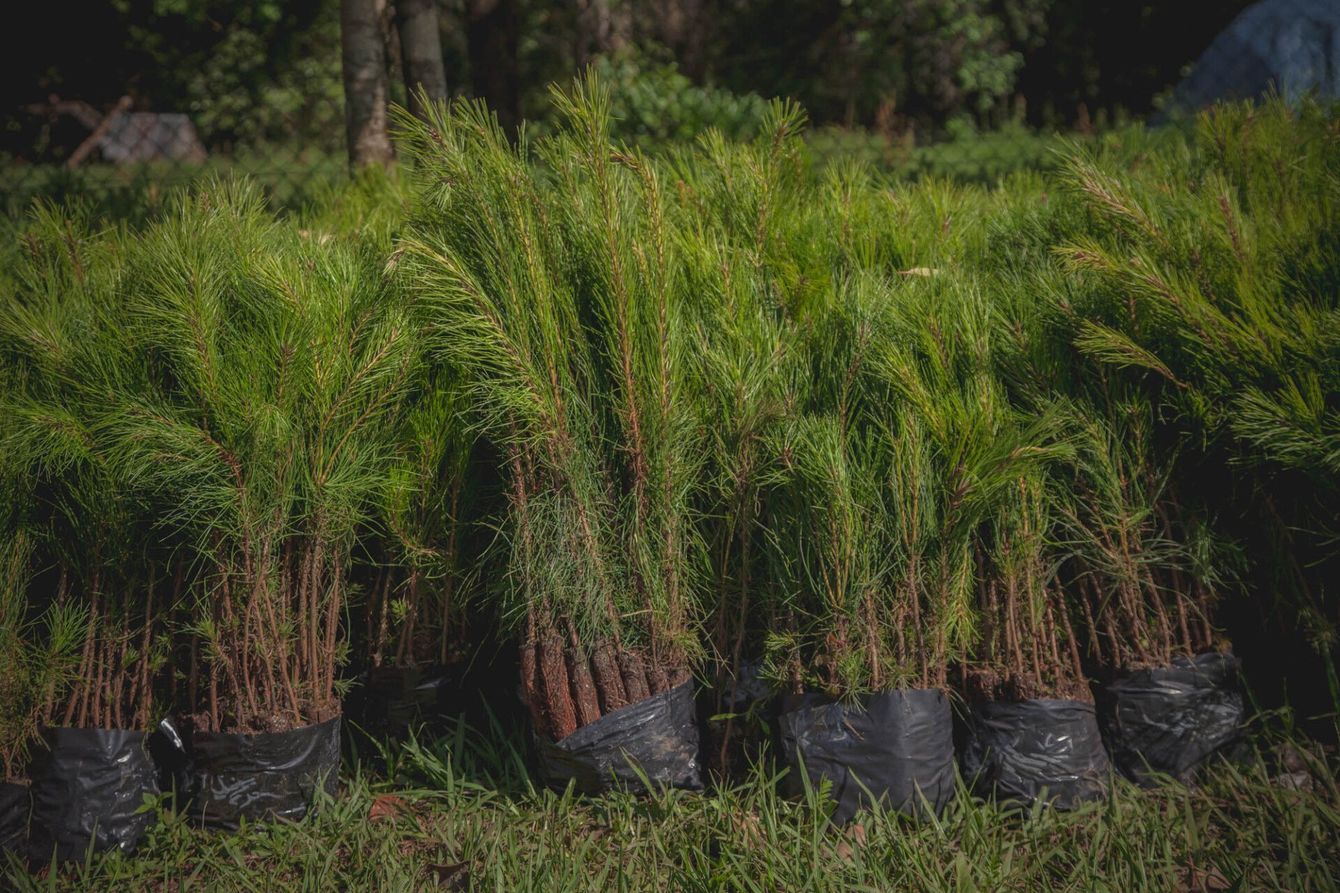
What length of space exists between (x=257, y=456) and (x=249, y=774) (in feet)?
2.15

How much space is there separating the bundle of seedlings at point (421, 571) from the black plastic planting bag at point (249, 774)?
0.23 metres

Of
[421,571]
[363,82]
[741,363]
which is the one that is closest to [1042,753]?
[741,363]

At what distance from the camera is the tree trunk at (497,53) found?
298 inches

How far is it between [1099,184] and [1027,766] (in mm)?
1248

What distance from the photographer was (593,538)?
6.79 ft

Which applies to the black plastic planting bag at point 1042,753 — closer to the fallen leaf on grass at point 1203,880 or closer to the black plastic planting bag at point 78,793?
the fallen leaf on grass at point 1203,880

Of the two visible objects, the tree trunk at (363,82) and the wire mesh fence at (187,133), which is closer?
the tree trunk at (363,82)

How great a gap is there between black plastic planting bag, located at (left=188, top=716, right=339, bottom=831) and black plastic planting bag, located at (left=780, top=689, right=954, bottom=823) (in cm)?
101

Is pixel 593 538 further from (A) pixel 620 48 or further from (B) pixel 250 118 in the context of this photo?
(B) pixel 250 118

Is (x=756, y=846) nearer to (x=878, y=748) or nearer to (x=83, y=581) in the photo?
(x=878, y=748)

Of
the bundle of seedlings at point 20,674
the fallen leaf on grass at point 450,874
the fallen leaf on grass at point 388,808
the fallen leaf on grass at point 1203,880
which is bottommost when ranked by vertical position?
the fallen leaf on grass at point 1203,880

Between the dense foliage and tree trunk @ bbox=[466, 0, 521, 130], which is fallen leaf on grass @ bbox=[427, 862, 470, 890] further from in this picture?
tree trunk @ bbox=[466, 0, 521, 130]

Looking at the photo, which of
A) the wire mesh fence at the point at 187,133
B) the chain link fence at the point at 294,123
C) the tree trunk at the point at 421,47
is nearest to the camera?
the tree trunk at the point at 421,47

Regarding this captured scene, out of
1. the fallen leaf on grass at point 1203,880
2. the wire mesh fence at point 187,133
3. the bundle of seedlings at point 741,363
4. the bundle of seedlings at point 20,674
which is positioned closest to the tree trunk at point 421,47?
the bundle of seedlings at point 741,363
